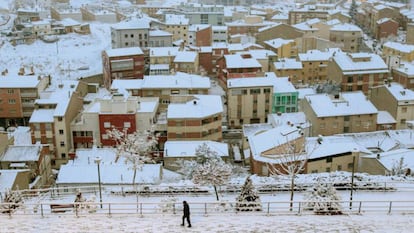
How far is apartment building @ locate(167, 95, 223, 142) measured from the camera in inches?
1059

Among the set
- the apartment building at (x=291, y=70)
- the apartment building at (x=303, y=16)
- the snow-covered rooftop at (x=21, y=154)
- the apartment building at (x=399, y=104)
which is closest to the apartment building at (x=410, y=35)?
the apartment building at (x=303, y=16)

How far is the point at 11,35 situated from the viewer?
5844 cm

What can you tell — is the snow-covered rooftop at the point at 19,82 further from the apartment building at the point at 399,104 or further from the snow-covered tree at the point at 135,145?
the apartment building at the point at 399,104

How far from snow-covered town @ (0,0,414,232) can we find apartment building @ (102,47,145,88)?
0.38ft

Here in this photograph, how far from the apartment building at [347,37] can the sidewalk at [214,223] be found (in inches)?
1731

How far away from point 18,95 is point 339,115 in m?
20.4

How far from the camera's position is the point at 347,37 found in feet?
180

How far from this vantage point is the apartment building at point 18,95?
32594 mm

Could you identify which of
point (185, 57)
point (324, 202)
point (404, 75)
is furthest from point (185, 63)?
point (324, 202)

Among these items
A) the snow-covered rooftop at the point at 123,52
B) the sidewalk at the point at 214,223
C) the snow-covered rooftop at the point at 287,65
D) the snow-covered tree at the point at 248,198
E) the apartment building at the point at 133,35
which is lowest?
the snow-covered rooftop at the point at 287,65

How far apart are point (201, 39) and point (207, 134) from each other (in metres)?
27.7

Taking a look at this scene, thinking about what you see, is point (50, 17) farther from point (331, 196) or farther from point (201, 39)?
point (331, 196)

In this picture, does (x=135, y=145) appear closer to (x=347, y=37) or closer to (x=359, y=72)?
(x=359, y=72)

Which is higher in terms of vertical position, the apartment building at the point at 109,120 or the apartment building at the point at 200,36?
the apartment building at the point at 200,36
